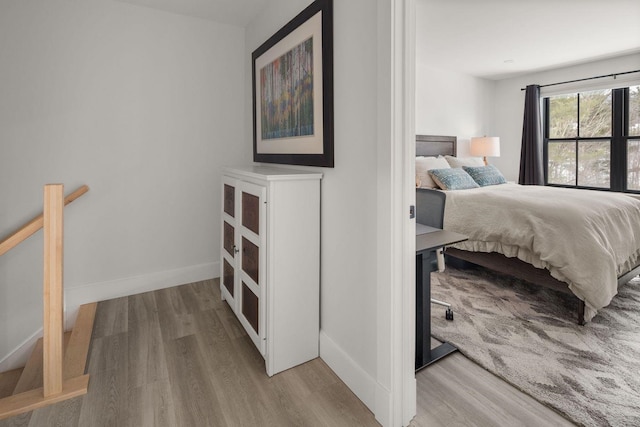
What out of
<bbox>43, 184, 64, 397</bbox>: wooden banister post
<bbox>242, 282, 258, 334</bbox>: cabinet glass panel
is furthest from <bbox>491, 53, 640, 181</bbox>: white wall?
<bbox>43, 184, 64, 397</bbox>: wooden banister post

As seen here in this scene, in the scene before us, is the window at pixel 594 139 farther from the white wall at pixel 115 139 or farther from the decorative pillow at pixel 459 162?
the white wall at pixel 115 139

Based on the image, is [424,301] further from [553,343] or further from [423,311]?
[553,343]

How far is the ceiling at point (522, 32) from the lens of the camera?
306 cm

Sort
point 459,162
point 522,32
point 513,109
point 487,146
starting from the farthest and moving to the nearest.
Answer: point 513,109, point 487,146, point 459,162, point 522,32

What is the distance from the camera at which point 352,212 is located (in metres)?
1.71

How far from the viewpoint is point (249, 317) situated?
6.85 ft

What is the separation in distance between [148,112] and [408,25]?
2.24 meters

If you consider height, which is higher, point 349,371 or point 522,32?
point 522,32

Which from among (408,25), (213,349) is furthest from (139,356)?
(408,25)

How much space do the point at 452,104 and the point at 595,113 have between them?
6.18 ft

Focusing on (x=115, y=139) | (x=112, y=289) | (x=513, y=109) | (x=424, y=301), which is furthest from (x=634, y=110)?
(x=112, y=289)

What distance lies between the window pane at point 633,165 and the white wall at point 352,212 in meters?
4.78

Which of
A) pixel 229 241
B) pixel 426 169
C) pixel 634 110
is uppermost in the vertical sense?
pixel 634 110

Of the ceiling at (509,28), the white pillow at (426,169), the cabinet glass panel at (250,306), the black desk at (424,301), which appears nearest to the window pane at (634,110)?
the ceiling at (509,28)
